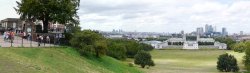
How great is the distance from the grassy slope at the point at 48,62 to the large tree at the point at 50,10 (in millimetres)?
9976

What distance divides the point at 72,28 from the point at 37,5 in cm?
569

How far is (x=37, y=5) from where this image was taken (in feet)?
204

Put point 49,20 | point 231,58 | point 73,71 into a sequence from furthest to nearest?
point 231,58 < point 49,20 < point 73,71

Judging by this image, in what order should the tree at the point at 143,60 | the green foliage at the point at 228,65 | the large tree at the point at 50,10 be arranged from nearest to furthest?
the large tree at the point at 50,10 → the green foliage at the point at 228,65 → the tree at the point at 143,60

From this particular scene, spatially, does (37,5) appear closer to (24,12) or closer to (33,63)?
(24,12)

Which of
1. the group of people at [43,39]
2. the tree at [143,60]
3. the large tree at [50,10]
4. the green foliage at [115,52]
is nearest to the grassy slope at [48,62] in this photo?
the group of people at [43,39]

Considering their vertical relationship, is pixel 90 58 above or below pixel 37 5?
below

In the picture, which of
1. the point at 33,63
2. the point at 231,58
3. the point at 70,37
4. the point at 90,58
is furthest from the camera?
the point at 231,58

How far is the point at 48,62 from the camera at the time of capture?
4153cm

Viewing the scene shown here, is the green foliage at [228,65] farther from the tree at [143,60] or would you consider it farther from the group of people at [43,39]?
the group of people at [43,39]

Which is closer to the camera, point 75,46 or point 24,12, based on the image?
point 75,46

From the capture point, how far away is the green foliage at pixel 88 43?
55094 millimetres

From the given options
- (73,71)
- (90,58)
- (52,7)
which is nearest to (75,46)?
(90,58)

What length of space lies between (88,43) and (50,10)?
9.45 meters
